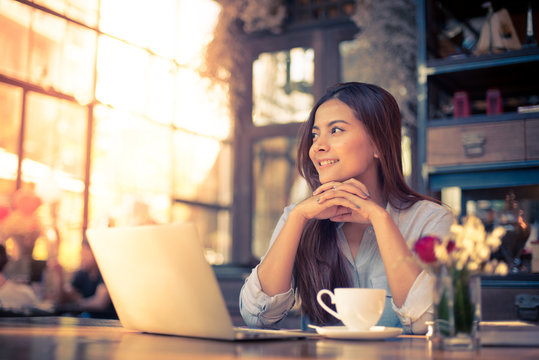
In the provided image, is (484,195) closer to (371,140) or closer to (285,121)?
Answer: (371,140)

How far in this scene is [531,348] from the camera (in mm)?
929

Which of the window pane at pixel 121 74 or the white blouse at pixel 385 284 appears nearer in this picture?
the white blouse at pixel 385 284

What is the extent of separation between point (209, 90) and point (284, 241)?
3724mm

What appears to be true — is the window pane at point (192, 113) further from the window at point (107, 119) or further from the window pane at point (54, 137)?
the window pane at point (54, 137)

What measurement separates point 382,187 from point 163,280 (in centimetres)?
100

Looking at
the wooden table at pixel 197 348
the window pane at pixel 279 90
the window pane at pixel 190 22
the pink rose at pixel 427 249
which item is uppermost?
the window pane at pixel 190 22

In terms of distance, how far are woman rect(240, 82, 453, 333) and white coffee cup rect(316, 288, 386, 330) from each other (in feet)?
1.10

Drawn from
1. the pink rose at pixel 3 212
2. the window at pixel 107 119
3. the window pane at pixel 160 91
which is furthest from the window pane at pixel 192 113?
the pink rose at pixel 3 212

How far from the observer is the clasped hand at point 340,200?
1.47 m

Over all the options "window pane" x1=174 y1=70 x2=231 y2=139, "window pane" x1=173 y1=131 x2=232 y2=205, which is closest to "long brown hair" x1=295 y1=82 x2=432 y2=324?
"window pane" x1=174 y1=70 x2=231 y2=139

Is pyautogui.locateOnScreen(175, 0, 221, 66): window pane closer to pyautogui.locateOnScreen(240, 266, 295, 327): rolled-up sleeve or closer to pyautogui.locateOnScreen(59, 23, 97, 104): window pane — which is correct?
pyautogui.locateOnScreen(59, 23, 97, 104): window pane

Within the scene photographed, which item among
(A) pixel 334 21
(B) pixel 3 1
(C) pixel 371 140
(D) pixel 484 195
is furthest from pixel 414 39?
(B) pixel 3 1

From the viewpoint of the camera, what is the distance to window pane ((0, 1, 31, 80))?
197 inches

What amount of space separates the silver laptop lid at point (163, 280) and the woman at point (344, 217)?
458 mm
